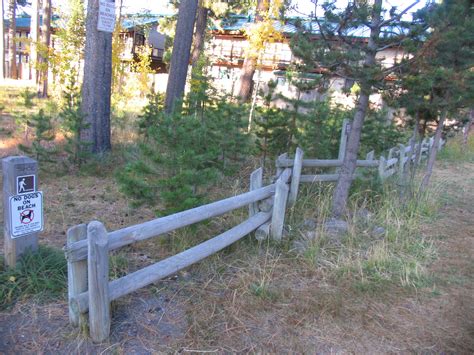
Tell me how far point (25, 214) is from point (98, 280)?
93 cm

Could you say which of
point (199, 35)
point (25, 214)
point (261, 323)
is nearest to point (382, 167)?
point (261, 323)

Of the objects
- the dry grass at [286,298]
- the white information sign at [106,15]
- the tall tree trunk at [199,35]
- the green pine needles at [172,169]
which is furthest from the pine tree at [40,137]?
the tall tree trunk at [199,35]

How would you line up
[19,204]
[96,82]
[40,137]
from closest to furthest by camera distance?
[19,204], [40,137], [96,82]

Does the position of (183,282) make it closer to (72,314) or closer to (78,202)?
(72,314)

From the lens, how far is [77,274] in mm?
2711

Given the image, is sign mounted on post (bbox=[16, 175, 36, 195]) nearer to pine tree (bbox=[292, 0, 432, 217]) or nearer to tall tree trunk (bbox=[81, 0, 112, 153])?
pine tree (bbox=[292, 0, 432, 217])

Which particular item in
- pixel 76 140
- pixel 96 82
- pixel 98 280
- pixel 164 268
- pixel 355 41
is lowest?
pixel 164 268

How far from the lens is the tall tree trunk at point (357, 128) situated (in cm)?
468

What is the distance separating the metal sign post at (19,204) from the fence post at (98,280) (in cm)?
82

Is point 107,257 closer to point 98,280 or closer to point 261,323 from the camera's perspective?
point 98,280

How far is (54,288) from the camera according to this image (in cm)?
330

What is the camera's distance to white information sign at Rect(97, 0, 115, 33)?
7.02m

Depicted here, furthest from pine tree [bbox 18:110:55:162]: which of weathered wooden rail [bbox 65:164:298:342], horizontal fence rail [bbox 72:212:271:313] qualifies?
weathered wooden rail [bbox 65:164:298:342]

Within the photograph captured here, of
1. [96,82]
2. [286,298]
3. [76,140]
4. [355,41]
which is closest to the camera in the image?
[286,298]
